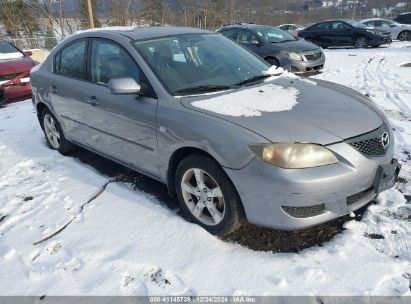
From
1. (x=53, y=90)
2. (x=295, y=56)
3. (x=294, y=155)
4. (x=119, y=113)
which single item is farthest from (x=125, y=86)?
(x=295, y=56)

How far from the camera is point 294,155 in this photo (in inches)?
101

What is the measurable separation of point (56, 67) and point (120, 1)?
85.5ft

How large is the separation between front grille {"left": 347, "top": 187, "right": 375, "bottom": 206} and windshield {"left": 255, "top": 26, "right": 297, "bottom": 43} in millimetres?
8177

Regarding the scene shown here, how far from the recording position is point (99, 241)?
3113 millimetres

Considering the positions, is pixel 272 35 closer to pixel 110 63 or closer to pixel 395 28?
pixel 110 63

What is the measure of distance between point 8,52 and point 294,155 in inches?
372

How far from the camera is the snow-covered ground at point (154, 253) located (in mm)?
2537

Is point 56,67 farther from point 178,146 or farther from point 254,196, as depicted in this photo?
point 254,196

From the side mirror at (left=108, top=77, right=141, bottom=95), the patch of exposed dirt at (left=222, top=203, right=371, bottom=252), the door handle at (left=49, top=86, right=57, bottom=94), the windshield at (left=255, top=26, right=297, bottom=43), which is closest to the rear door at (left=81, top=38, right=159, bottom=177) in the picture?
the side mirror at (left=108, top=77, right=141, bottom=95)

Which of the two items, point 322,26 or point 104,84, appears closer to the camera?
point 104,84

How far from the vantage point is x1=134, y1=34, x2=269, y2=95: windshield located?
338 cm

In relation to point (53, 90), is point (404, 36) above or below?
below

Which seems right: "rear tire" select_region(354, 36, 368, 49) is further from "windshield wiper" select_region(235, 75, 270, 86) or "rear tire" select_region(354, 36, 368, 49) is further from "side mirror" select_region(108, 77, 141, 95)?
"side mirror" select_region(108, 77, 141, 95)

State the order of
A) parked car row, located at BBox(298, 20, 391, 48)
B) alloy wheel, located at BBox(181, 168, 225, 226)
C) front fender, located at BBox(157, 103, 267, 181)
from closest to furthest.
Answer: front fender, located at BBox(157, 103, 267, 181) → alloy wheel, located at BBox(181, 168, 225, 226) → parked car row, located at BBox(298, 20, 391, 48)
